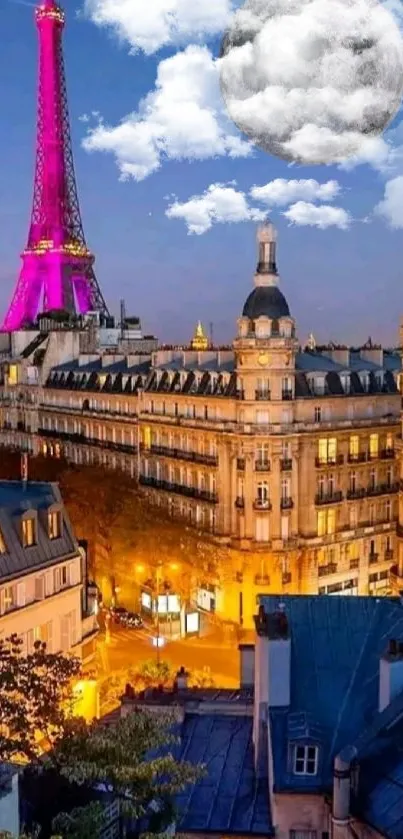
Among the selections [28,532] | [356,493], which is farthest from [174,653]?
[28,532]

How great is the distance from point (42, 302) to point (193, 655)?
300 ft

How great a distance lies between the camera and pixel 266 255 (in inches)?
2827

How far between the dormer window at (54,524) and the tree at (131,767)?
23.3m

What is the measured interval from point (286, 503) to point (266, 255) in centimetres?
1746

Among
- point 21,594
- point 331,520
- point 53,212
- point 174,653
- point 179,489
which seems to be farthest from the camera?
point 53,212

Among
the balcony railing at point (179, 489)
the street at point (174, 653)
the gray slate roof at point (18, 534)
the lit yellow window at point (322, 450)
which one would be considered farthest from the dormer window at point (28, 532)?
the lit yellow window at point (322, 450)

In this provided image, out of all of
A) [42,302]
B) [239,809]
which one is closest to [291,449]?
[239,809]

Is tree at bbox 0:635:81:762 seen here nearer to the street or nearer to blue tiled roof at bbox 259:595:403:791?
blue tiled roof at bbox 259:595:403:791

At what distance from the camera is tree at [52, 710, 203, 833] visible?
742 inches

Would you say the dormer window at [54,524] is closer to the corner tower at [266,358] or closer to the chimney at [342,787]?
the chimney at [342,787]

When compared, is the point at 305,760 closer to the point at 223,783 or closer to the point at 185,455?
the point at 223,783

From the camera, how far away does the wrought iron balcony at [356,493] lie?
73.6 meters

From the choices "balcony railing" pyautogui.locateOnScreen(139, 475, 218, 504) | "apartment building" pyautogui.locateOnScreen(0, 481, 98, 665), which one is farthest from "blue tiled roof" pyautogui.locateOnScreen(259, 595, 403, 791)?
"balcony railing" pyautogui.locateOnScreen(139, 475, 218, 504)

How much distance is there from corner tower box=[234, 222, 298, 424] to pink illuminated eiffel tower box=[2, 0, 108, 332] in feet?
262
